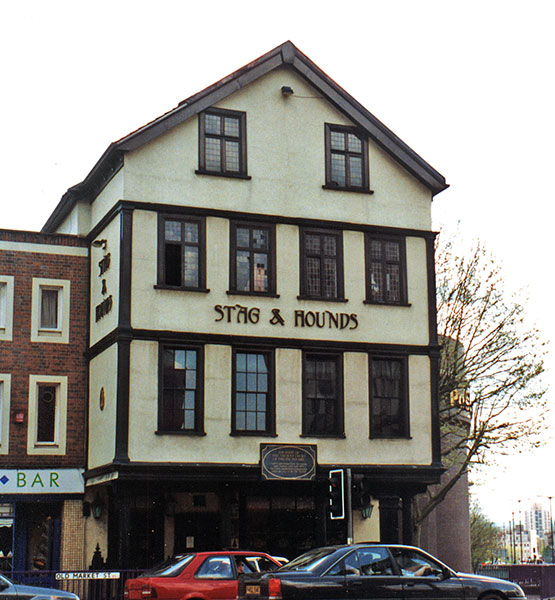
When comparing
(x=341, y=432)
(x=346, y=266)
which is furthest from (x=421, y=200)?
(x=341, y=432)

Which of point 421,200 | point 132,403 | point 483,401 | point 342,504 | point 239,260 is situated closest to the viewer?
point 342,504


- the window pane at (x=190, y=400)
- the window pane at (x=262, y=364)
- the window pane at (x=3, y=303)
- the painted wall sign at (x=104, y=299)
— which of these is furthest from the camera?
the window pane at (x=3, y=303)

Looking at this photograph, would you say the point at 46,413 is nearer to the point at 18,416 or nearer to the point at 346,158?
the point at 18,416

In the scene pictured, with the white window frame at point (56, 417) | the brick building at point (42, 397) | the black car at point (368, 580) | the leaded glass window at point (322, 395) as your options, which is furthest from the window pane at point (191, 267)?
the black car at point (368, 580)

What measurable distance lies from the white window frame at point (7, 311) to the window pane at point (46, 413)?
71.2 inches

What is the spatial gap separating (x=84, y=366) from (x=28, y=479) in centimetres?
365

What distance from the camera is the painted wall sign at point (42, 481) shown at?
100.0 ft

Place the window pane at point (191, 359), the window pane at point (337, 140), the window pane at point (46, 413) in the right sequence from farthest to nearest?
the window pane at point (337, 140), the window pane at point (46, 413), the window pane at point (191, 359)

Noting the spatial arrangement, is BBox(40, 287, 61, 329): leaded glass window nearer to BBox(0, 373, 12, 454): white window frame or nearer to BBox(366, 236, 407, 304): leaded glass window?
BBox(0, 373, 12, 454): white window frame

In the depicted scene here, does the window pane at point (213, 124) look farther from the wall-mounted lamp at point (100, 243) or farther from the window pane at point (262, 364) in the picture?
the window pane at point (262, 364)

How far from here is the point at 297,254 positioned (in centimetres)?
3102

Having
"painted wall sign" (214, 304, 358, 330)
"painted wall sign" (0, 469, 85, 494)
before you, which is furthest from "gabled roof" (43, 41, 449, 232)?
"painted wall sign" (0, 469, 85, 494)

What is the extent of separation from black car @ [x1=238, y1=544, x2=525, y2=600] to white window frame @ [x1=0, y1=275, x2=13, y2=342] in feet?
A: 43.8

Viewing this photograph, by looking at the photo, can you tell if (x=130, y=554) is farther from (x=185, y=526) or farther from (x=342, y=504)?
(x=342, y=504)
